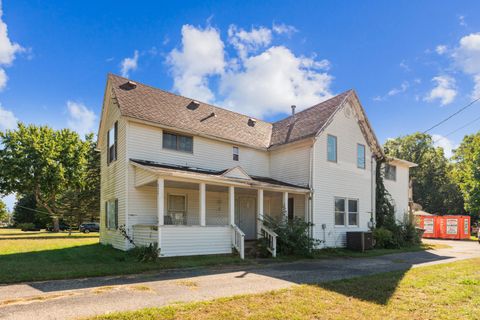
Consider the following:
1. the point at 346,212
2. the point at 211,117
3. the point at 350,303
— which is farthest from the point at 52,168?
the point at 350,303

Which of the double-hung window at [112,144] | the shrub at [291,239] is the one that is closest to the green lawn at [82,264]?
the shrub at [291,239]

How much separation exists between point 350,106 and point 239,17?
8.31 m

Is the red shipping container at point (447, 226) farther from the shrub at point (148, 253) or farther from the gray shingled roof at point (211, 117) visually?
the shrub at point (148, 253)

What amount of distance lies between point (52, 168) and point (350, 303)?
32.1m

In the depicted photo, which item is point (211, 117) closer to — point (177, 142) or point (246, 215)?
point (177, 142)

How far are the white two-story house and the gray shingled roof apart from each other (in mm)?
76

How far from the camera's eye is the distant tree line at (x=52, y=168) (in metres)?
30.2

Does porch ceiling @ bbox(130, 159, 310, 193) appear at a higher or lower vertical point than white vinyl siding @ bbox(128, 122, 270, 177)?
lower

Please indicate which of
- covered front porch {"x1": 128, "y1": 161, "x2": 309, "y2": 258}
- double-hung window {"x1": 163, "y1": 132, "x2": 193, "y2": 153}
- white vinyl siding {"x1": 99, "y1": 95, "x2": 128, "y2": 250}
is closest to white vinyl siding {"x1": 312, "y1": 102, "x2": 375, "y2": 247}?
covered front porch {"x1": 128, "y1": 161, "x2": 309, "y2": 258}

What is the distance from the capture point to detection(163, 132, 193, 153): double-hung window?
47.8 ft

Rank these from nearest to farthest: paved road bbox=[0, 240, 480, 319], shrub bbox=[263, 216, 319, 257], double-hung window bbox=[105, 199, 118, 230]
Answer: paved road bbox=[0, 240, 480, 319]
shrub bbox=[263, 216, 319, 257]
double-hung window bbox=[105, 199, 118, 230]

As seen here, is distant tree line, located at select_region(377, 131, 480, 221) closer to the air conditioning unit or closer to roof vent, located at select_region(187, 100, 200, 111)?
the air conditioning unit

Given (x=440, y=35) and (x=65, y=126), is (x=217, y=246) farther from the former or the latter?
(x=65, y=126)

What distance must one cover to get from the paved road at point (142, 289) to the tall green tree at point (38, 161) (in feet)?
88.4
